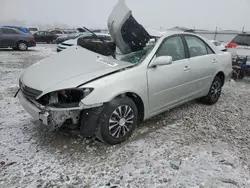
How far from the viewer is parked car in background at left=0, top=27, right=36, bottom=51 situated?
13703 millimetres

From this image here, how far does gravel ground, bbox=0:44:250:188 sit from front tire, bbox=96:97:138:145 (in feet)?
0.53

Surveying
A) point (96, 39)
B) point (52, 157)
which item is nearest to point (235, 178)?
point (52, 157)

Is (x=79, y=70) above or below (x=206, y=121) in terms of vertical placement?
above

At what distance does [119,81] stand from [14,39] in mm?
13327

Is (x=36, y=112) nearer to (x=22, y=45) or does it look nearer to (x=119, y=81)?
(x=119, y=81)

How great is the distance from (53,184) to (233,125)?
3.05 m

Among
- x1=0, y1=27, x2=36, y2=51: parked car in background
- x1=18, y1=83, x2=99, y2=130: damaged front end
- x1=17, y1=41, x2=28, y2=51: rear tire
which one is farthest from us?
x1=17, y1=41, x2=28, y2=51: rear tire

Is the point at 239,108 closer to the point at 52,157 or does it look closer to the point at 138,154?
the point at 138,154

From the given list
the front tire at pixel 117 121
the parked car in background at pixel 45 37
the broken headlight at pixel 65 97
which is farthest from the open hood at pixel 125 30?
the parked car in background at pixel 45 37

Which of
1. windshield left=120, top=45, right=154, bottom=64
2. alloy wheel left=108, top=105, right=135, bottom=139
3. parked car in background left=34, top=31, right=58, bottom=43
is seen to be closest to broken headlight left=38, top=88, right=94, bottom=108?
alloy wheel left=108, top=105, right=135, bottom=139

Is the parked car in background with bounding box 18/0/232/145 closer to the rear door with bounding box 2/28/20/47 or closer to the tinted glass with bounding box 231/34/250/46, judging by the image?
the tinted glass with bounding box 231/34/250/46

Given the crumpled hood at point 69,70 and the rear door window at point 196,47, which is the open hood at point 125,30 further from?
the rear door window at point 196,47

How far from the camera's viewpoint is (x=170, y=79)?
358cm

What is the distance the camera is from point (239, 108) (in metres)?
4.78
